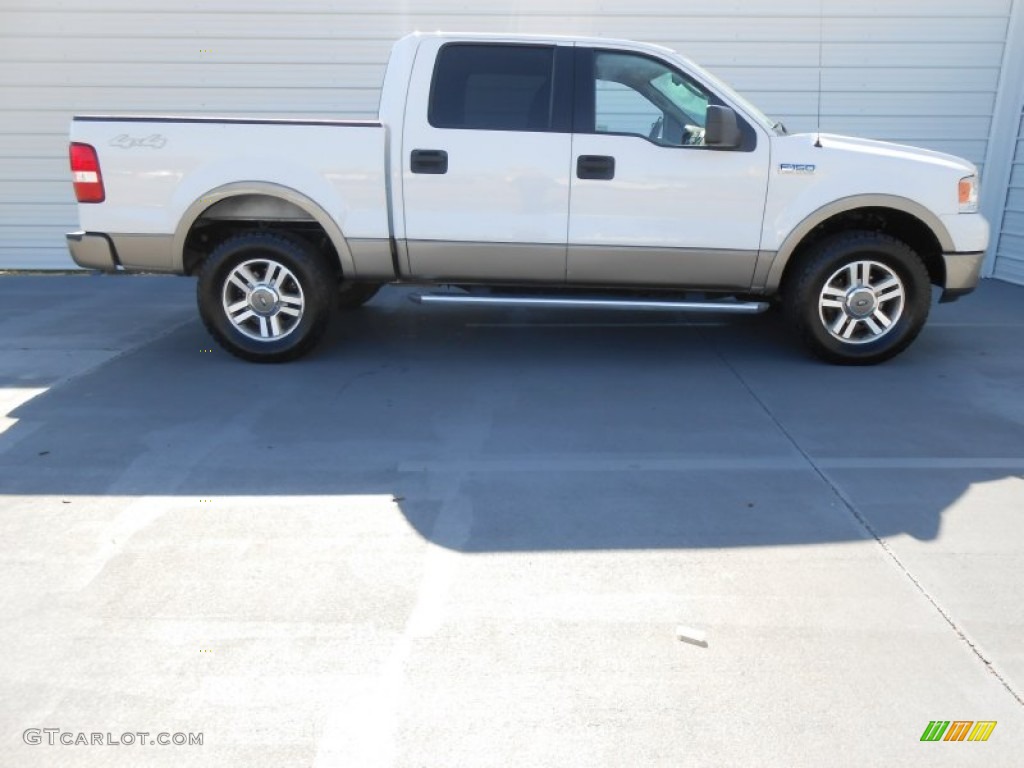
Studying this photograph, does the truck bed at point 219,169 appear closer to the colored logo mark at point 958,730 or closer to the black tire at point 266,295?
the black tire at point 266,295

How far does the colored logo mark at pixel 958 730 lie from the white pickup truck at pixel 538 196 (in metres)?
3.44

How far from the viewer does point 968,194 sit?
17.5 ft

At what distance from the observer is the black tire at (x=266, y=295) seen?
5422 mm

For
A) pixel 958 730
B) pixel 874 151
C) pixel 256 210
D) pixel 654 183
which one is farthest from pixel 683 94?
pixel 958 730

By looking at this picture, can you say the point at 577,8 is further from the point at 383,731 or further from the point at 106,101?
the point at 383,731

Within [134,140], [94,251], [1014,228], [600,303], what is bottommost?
[1014,228]

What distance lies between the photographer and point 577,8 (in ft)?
28.7

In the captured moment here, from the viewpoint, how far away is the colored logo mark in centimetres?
227

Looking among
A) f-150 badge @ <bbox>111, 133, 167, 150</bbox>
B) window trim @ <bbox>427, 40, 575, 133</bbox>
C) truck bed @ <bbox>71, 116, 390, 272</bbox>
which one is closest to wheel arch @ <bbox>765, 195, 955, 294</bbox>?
window trim @ <bbox>427, 40, 575, 133</bbox>

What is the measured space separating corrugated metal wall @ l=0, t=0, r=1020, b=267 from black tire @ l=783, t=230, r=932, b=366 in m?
4.23

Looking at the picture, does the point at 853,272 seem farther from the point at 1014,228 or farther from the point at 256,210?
the point at 1014,228

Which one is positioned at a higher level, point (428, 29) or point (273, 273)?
point (428, 29)

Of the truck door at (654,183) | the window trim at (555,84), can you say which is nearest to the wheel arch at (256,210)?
the window trim at (555,84)

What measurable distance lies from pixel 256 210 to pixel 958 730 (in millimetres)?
4770
